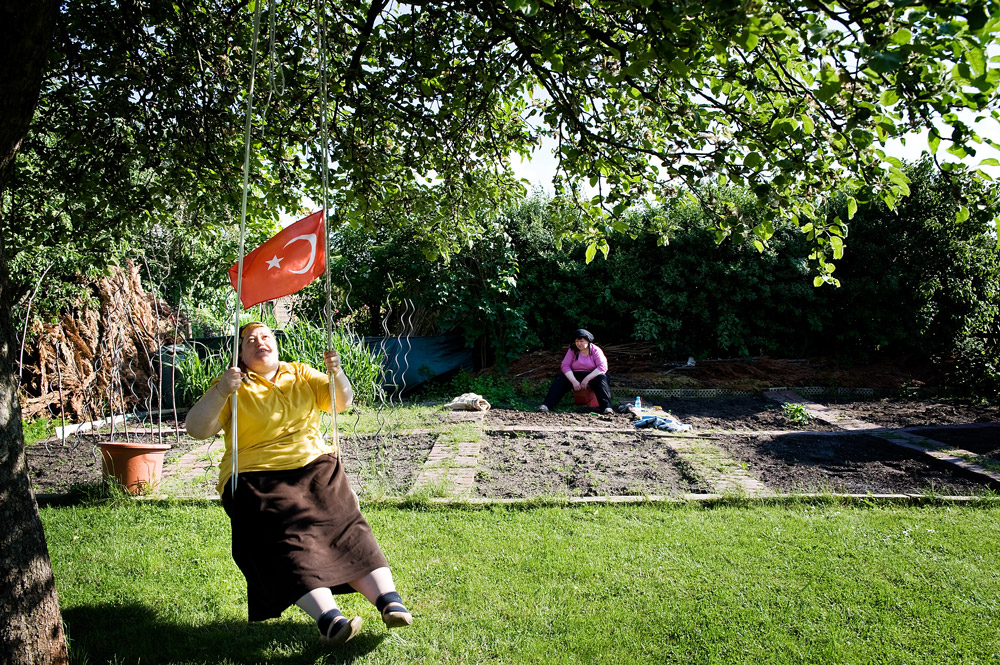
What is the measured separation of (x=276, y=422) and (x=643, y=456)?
4.00m

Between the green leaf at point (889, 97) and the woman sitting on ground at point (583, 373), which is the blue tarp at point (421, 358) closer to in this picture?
the woman sitting on ground at point (583, 373)

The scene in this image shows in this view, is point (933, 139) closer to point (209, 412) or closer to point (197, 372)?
point (209, 412)

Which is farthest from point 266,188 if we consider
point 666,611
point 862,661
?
point 862,661

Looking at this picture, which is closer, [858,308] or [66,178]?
[66,178]

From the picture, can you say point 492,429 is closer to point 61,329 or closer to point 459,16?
point 459,16

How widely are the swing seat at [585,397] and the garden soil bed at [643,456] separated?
1.57 ft

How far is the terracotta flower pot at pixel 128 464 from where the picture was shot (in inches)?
203

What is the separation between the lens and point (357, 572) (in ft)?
9.77

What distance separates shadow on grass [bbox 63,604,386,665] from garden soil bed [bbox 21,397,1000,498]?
6.34 feet

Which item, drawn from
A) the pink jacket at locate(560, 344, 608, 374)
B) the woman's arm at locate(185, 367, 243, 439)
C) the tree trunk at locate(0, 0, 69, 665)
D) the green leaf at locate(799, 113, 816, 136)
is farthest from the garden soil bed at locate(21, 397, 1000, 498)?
the green leaf at locate(799, 113, 816, 136)

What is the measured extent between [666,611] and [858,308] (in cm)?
958

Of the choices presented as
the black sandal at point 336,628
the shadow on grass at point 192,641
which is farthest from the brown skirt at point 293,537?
the shadow on grass at point 192,641

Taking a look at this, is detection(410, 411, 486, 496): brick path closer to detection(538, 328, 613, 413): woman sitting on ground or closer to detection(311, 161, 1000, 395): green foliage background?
detection(538, 328, 613, 413): woman sitting on ground

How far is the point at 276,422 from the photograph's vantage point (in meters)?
3.24
